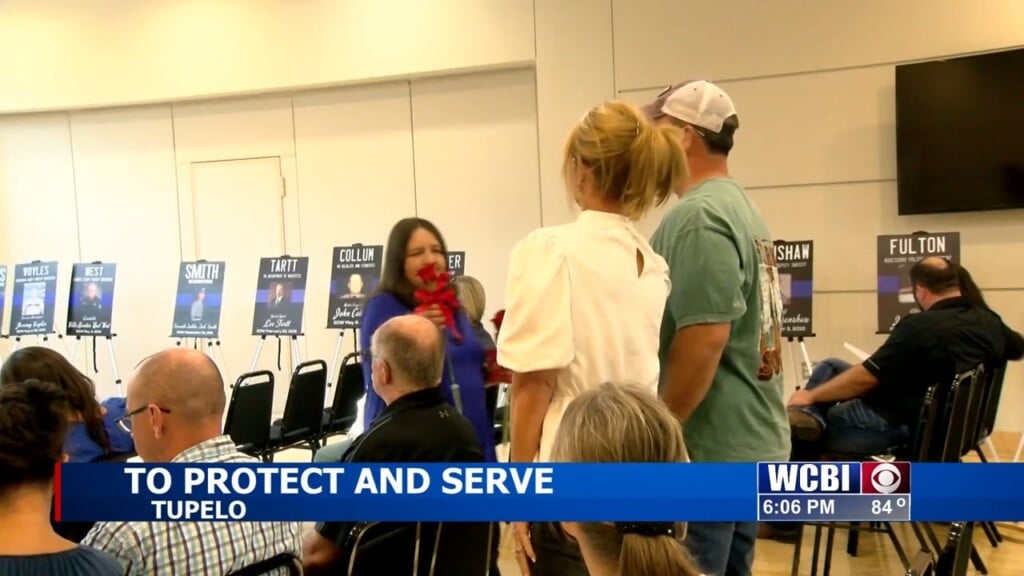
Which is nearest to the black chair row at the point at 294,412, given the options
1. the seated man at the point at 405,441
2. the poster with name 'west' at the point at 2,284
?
the seated man at the point at 405,441

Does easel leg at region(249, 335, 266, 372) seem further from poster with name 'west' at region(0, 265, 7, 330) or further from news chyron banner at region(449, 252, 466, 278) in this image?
poster with name 'west' at region(0, 265, 7, 330)

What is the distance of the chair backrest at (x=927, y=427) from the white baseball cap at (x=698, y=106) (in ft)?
5.68

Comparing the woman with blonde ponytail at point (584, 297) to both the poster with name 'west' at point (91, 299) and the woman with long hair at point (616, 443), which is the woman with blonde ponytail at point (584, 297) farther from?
the poster with name 'west' at point (91, 299)

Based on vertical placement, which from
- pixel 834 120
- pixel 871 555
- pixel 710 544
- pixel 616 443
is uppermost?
pixel 834 120

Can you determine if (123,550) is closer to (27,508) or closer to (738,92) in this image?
(27,508)

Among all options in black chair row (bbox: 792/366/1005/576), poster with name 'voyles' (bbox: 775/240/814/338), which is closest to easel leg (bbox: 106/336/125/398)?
poster with name 'voyles' (bbox: 775/240/814/338)

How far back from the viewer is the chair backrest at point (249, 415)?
3711 millimetres

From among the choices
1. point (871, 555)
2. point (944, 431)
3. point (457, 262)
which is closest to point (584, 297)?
point (944, 431)

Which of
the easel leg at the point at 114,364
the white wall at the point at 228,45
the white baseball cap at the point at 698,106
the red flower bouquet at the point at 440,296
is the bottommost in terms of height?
the easel leg at the point at 114,364

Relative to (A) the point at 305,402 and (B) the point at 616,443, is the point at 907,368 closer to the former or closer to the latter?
(B) the point at 616,443

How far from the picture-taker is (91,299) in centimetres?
655

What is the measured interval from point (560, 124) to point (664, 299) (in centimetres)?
449

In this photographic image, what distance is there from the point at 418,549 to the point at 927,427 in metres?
2.00

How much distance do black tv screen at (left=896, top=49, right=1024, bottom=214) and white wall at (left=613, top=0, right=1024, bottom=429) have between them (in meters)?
0.12
